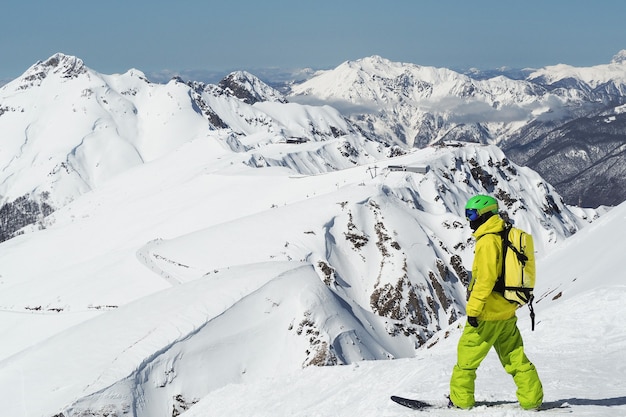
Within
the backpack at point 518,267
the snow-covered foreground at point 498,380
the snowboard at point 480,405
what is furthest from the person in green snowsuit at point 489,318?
the snow-covered foreground at point 498,380

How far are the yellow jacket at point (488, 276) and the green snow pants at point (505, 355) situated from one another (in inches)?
9.4

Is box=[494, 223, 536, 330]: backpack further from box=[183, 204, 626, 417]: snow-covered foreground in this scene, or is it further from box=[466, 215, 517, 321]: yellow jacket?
box=[183, 204, 626, 417]: snow-covered foreground

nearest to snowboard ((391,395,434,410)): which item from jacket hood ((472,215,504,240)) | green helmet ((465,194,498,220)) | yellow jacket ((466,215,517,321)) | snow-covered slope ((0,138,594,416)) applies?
yellow jacket ((466,215,517,321))

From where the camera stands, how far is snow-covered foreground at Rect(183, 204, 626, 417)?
11422 millimetres

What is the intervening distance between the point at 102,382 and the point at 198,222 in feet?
194

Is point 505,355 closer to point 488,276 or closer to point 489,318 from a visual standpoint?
point 489,318

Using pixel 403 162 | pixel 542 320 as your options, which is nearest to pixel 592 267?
pixel 542 320

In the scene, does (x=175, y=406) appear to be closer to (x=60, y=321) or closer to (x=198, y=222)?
(x=60, y=321)

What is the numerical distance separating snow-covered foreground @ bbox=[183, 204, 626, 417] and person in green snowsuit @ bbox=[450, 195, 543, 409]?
766mm

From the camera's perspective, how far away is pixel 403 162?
113562 mm

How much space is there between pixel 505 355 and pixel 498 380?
327 centimetres

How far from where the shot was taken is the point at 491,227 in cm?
965

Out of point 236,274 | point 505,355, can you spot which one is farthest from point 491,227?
point 236,274

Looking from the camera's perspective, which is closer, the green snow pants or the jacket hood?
the jacket hood
